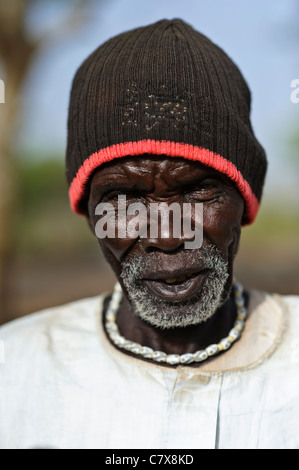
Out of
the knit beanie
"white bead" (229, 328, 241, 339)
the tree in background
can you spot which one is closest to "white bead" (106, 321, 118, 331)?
"white bead" (229, 328, 241, 339)

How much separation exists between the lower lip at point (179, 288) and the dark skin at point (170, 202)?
67 mm

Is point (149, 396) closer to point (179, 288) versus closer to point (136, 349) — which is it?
point (136, 349)

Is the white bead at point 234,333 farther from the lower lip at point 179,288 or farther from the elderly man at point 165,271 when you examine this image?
the lower lip at point 179,288

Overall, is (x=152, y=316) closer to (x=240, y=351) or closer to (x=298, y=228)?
(x=240, y=351)

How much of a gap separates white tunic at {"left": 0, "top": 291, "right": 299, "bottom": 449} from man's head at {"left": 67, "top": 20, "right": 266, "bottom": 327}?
9.8 inches

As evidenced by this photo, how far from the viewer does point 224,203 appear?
198cm

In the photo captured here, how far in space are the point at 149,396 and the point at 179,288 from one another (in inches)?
17.7

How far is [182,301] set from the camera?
6.25 ft

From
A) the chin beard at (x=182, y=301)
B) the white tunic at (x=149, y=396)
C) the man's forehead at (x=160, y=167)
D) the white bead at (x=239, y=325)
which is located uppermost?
the man's forehead at (x=160, y=167)

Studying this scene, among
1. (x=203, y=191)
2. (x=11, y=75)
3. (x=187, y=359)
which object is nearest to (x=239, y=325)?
(x=187, y=359)

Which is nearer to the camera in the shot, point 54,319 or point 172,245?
point 172,245

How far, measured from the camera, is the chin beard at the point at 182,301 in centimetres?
191

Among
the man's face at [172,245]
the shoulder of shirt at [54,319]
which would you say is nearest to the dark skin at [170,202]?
the man's face at [172,245]

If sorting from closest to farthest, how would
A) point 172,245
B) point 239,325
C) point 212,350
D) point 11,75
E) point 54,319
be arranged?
point 172,245, point 212,350, point 239,325, point 54,319, point 11,75
